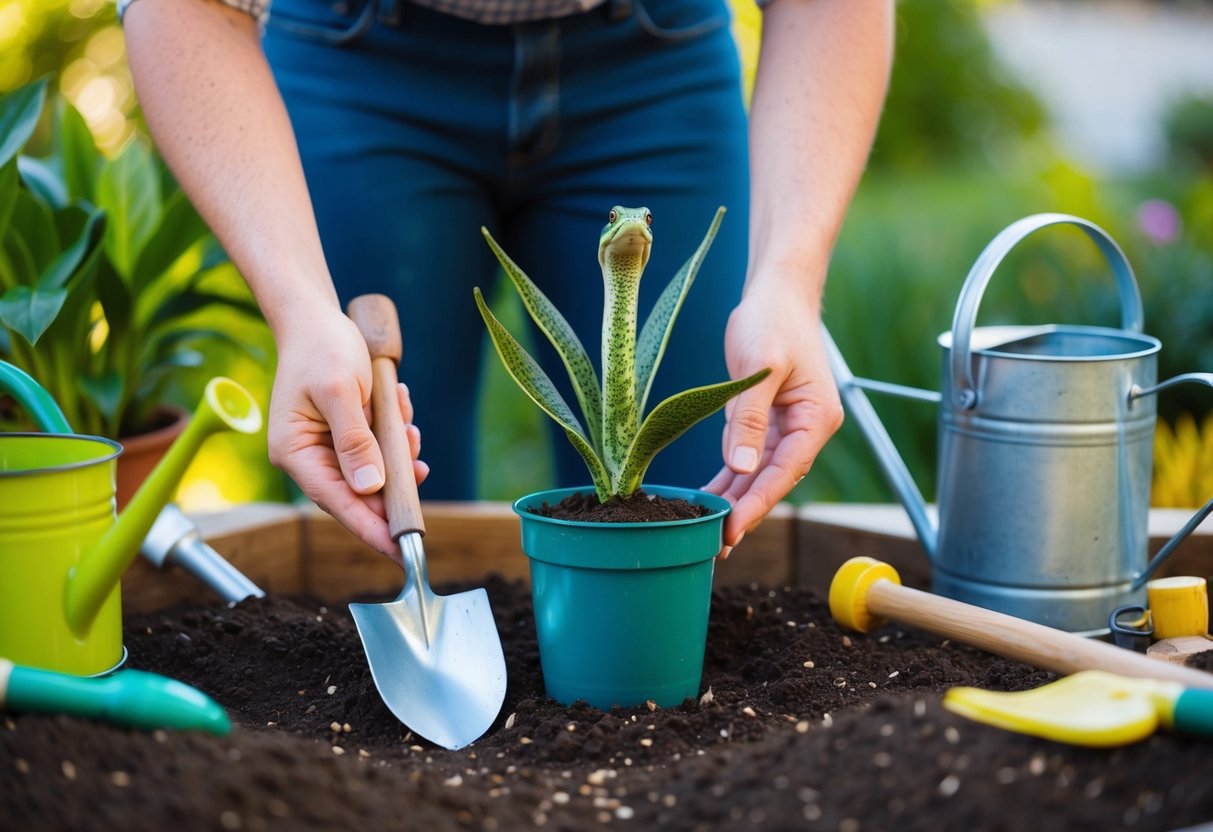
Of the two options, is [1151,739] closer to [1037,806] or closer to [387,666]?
[1037,806]

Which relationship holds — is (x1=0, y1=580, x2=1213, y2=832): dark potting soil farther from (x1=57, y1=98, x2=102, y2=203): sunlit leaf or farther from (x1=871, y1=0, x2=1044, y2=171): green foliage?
(x1=871, y1=0, x2=1044, y2=171): green foliage

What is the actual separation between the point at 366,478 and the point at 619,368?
0.95ft

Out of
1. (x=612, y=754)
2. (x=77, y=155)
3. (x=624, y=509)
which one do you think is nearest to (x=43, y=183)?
(x=77, y=155)

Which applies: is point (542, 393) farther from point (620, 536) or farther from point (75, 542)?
point (75, 542)

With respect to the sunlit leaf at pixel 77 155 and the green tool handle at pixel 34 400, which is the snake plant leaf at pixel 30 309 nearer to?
the green tool handle at pixel 34 400

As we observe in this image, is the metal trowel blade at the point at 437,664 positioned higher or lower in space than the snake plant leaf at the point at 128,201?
lower

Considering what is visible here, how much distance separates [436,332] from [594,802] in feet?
3.15

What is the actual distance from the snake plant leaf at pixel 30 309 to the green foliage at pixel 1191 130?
25.8ft

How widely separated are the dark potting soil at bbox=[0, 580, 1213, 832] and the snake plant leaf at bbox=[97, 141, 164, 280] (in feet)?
3.08

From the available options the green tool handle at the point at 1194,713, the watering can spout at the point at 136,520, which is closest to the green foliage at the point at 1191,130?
the green tool handle at the point at 1194,713

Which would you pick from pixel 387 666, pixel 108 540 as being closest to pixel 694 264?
pixel 387 666

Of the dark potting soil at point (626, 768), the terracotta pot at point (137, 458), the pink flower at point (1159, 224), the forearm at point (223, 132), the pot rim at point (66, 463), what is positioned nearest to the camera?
the dark potting soil at point (626, 768)

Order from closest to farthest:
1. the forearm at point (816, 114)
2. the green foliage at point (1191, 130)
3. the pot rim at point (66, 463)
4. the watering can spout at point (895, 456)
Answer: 1. the pot rim at point (66, 463)
2. the forearm at point (816, 114)
3. the watering can spout at point (895, 456)
4. the green foliage at point (1191, 130)

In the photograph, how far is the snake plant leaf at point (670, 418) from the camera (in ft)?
3.58
